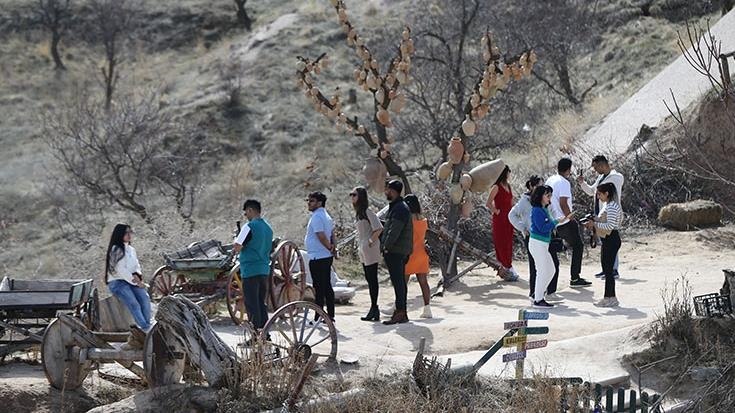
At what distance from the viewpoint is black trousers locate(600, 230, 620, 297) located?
37.9ft

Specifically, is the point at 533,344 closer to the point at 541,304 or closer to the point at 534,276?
the point at 541,304

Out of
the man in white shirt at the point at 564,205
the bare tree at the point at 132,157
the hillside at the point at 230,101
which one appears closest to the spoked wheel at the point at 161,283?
the hillside at the point at 230,101

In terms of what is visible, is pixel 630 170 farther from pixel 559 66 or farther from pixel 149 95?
pixel 149 95

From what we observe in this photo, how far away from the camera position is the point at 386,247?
36.5 ft

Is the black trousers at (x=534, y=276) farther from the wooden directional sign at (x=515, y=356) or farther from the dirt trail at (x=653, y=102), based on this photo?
the dirt trail at (x=653, y=102)

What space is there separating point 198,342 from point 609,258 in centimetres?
499

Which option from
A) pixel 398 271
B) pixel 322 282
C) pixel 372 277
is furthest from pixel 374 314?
pixel 322 282

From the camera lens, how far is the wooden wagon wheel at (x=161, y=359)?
877cm

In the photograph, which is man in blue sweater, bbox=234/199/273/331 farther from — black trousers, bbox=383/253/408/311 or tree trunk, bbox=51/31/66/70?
tree trunk, bbox=51/31/66/70

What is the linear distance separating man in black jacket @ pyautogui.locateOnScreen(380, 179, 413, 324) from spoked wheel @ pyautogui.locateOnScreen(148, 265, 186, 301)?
8.82 feet

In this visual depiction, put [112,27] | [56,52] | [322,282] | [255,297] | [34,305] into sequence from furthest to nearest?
[56,52], [112,27], [322,282], [255,297], [34,305]

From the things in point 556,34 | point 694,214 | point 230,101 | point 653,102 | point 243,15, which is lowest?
point 694,214

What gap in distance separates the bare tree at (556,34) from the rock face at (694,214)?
10978mm

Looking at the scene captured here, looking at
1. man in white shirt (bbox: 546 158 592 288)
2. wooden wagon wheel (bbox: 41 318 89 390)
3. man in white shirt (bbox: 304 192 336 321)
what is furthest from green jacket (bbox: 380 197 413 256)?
wooden wagon wheel (bbox: 41 318 89 390)
